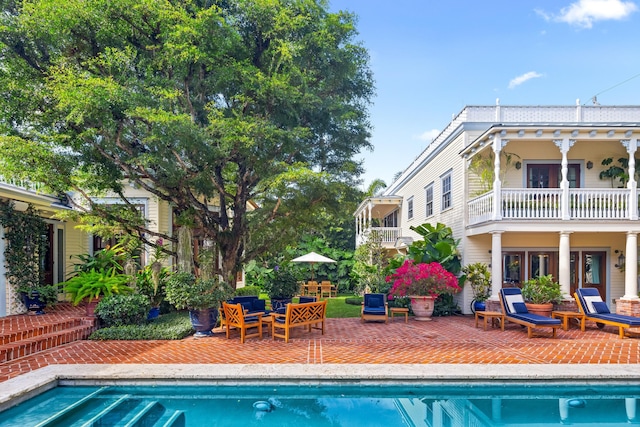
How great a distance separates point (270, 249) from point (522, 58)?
13.7 m

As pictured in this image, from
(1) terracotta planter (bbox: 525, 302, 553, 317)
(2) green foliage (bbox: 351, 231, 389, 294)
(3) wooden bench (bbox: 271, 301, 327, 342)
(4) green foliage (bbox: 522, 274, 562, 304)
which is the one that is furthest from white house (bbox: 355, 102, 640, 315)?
(3) wooden bench (bbox: 271, 301, 327, 342)

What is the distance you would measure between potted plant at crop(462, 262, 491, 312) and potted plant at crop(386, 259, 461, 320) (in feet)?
4.28

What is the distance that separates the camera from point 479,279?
13.8 m

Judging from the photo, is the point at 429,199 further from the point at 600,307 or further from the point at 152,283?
the point at 152,283

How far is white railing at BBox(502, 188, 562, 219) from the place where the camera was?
41.1 ft

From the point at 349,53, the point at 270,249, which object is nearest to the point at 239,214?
the point at 270,249

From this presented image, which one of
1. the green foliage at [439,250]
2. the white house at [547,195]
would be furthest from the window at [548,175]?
the green foliage at [439,250]

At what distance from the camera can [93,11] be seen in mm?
8922

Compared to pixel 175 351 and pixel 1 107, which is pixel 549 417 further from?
pixel 1 107

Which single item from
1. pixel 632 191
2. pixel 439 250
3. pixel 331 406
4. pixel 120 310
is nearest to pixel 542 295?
pixel 439 250

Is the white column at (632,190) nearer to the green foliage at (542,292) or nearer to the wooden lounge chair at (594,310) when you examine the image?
the wooden lounge chair at (594,310)

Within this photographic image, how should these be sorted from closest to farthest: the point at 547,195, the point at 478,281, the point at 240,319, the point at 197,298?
1. the point at 240,319
2. the point at 197,298
3. the point at 547,195
4. the point at 478,281

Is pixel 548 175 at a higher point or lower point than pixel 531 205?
higher

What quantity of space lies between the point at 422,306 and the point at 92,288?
31.2 ft
